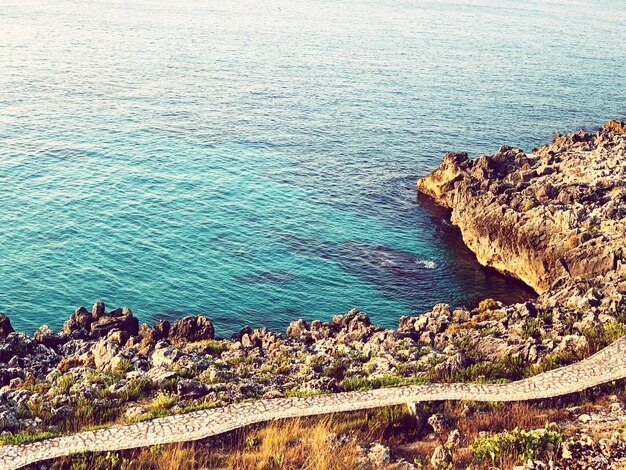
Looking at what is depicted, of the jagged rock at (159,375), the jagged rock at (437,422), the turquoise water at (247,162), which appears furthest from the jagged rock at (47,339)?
the jagged rock at (437,422)

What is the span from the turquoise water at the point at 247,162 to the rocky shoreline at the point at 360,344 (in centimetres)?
570

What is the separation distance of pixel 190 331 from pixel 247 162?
4336cm

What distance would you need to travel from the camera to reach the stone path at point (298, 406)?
2455cm

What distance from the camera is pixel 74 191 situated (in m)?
73.6

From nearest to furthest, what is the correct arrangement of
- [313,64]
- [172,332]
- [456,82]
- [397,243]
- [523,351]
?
[523,351] → [172,332] → [397,243] → [456,82] → [313,64]

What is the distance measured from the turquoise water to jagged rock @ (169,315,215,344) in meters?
6.25

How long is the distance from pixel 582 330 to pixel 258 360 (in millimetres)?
17948

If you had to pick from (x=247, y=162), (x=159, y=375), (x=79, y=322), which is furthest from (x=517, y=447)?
(x=247, y=162)

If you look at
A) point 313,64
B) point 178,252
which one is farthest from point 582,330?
point 313,64

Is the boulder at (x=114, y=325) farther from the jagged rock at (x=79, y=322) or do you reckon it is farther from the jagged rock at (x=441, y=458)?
the jagged rock at (x=441, y=458)

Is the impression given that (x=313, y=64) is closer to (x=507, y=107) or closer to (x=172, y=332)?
(x=507, y=107)

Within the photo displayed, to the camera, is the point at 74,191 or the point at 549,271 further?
the point at 74,191

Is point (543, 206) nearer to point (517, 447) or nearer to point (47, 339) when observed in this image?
point (47, 339)

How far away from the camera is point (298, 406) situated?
27875 millimetres
